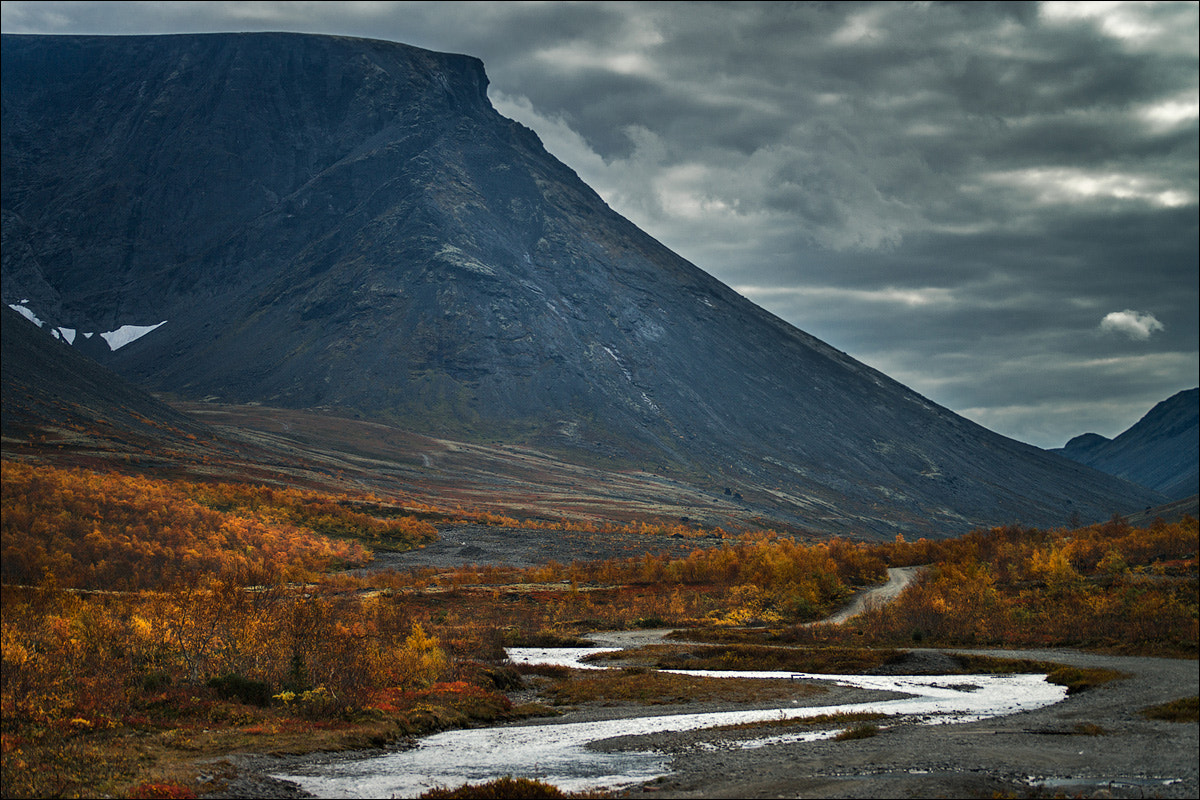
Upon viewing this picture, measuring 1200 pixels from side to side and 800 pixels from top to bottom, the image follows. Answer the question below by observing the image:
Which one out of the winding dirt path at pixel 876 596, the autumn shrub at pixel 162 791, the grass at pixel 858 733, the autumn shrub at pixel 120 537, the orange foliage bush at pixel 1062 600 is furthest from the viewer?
the winding dirt path at pixel 876 596

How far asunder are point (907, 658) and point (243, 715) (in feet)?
148

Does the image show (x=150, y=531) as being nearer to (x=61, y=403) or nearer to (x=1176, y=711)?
(x=61, y=403)

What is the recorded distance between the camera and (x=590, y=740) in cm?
3975

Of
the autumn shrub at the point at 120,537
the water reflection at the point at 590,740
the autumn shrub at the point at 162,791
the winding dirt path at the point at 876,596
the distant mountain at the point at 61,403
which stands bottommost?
the winding dirt path at the point at 876,596

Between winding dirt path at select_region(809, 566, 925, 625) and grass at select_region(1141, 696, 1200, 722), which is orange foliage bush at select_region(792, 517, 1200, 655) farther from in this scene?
grass at select_region(1141, 696, 1200, 722)

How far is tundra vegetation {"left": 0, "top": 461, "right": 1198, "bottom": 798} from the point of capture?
36344mm

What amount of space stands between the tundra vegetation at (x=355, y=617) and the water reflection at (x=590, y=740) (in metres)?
2.73

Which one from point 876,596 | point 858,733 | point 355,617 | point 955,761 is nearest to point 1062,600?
point 876,596

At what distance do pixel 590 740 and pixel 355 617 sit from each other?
3651 cm

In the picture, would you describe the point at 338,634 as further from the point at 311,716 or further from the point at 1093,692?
the point at 1093,692

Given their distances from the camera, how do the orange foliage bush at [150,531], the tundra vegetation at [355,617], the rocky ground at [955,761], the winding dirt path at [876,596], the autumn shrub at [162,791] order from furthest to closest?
the winding dirt path at [876,596], the orange foliage bush at [150,531], the tundra vegetation at [355,617], the rocky ground at [955,761], the autumn shrub at [162,791]

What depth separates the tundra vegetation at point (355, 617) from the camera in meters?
36.3

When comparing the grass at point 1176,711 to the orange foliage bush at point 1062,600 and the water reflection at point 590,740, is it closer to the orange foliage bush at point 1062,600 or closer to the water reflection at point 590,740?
the water reflection at point 590,740

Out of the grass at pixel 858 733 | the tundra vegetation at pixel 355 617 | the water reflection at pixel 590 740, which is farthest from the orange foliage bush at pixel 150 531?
the grass at pixel 858 733
